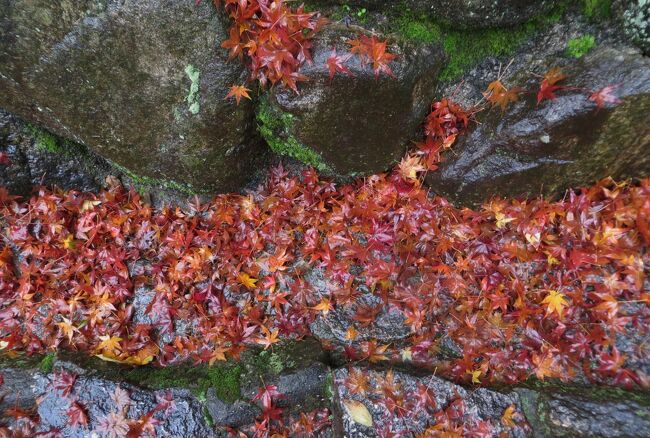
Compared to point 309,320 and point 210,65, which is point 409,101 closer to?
point 210,65

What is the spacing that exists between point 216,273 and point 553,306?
8.96 feet

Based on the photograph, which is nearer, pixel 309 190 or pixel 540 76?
pixel 540 76

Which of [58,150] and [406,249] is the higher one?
[406,249]

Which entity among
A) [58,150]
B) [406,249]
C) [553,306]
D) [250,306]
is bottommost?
[250,306]

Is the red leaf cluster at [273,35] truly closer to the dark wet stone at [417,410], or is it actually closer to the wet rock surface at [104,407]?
the dark wet stone at [417,410]

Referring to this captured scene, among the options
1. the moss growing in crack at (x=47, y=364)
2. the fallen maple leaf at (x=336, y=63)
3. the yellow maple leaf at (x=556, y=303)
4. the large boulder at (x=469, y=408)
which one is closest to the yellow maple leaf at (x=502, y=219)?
the yellow maple leaf at (x=556, y=303)

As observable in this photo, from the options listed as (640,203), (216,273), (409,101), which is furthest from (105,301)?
(640,203)

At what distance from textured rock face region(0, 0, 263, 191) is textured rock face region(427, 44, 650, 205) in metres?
1.76

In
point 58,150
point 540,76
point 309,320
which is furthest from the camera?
point 58,150

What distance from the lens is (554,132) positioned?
2615mm

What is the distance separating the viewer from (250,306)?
3359 mm

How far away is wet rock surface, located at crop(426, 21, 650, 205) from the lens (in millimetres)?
2428

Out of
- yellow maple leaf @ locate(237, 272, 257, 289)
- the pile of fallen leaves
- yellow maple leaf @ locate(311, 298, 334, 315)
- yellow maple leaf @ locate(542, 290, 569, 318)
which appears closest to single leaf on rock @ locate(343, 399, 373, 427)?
the pile of fallen leaves

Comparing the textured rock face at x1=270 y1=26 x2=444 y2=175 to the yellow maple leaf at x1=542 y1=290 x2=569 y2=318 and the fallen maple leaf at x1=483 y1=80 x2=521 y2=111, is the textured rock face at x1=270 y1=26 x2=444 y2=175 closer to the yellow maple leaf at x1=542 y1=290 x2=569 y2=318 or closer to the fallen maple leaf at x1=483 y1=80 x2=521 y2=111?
the fallen maple leaf at x1=483 y1=80 x2=521 y2=111
